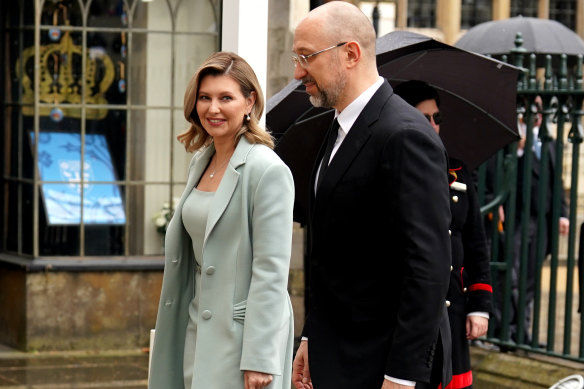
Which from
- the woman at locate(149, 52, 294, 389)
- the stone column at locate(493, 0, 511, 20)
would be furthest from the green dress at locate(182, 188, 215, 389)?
the stone column at locate(493, 0, 511, 20)

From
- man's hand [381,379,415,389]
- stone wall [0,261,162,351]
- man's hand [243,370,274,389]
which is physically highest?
man's hand [381,379,415,389]

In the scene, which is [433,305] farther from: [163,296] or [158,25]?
[158,25]

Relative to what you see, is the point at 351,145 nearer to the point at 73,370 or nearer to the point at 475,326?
the point at 475,326

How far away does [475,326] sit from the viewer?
5.28 meters

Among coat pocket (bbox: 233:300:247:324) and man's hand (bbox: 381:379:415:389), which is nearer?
man's hand (bbox: 381:379:415:389)

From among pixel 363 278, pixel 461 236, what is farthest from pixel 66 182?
pixel 363 278

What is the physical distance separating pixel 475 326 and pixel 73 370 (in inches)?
165

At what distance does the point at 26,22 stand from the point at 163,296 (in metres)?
5.70

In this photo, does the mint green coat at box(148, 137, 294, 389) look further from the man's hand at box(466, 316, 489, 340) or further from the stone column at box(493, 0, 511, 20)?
the stone column at box(493, 0, 511, 20)

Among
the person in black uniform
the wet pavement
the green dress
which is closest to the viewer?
the green dress

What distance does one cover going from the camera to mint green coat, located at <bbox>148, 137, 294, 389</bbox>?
12.7ft

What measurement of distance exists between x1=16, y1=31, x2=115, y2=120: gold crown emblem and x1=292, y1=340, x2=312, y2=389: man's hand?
569 cm

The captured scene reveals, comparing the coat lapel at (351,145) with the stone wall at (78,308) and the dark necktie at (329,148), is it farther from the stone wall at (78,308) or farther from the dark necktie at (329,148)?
the stone wall at (78,308)

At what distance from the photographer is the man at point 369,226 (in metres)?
3.44
